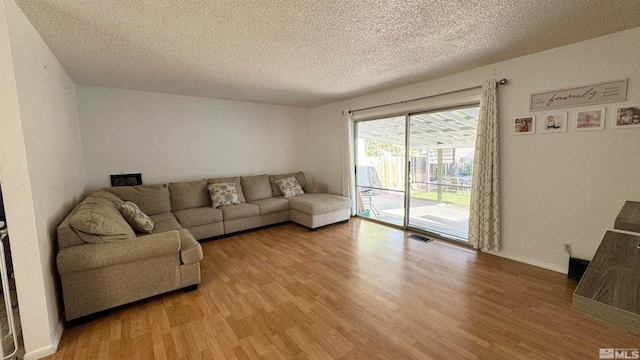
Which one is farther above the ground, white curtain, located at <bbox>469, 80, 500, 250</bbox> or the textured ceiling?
the textured ceiling

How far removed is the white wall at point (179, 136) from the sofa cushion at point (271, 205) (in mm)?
900

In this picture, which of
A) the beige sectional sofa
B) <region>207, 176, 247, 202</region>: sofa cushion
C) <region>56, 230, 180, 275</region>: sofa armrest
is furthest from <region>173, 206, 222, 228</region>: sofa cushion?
<region>56, 230, 180, 275</region>: sofa armrest

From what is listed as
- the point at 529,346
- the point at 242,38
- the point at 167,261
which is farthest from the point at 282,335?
the point at 242,38

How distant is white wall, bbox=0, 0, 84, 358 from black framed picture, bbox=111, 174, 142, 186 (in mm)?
1859

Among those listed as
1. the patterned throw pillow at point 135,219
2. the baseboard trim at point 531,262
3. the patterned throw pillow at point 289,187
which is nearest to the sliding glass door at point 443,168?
the baseboard trim at point 531,262

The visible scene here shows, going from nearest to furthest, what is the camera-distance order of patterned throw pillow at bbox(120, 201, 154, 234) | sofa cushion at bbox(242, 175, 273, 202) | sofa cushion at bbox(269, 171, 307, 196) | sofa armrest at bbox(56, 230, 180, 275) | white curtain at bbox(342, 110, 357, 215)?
sofa armrest at bbox(56, 230, 180, 275) < patterned throw pillow at bbox(120, 201, 154, 234) < sofa cushion at bbox(242, 175, 273, 202) < white curtain at bbox(342, 110, 357, 215) < sofa cushion at bbox(269, 171, 307, 196)

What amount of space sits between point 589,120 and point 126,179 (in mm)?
5816

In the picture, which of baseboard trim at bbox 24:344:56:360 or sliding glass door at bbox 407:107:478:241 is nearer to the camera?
baseboard trim at bbox 24:344:56:360

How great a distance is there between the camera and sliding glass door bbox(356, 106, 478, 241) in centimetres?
364

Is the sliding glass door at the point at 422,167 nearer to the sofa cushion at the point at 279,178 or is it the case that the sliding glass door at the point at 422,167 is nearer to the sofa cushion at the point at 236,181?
the sofa cushion at the point at 279,178

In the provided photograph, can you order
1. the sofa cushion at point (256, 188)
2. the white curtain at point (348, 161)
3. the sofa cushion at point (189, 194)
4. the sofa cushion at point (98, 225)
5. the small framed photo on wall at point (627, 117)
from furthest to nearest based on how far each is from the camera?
the white curtain at point (348, 161), the sofa cushion at point (256, 188), the sofa cushion at point (189, 194), the small framed photo on wall at point (627, 117), the sofa cushion at point (98, 225)

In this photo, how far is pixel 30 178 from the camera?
1.62m

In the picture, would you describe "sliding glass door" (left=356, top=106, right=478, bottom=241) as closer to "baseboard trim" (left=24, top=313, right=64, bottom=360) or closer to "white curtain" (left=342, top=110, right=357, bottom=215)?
"white curtain" (left=342, top=110, right=357, bottom=215)

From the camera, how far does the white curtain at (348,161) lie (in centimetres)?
491
